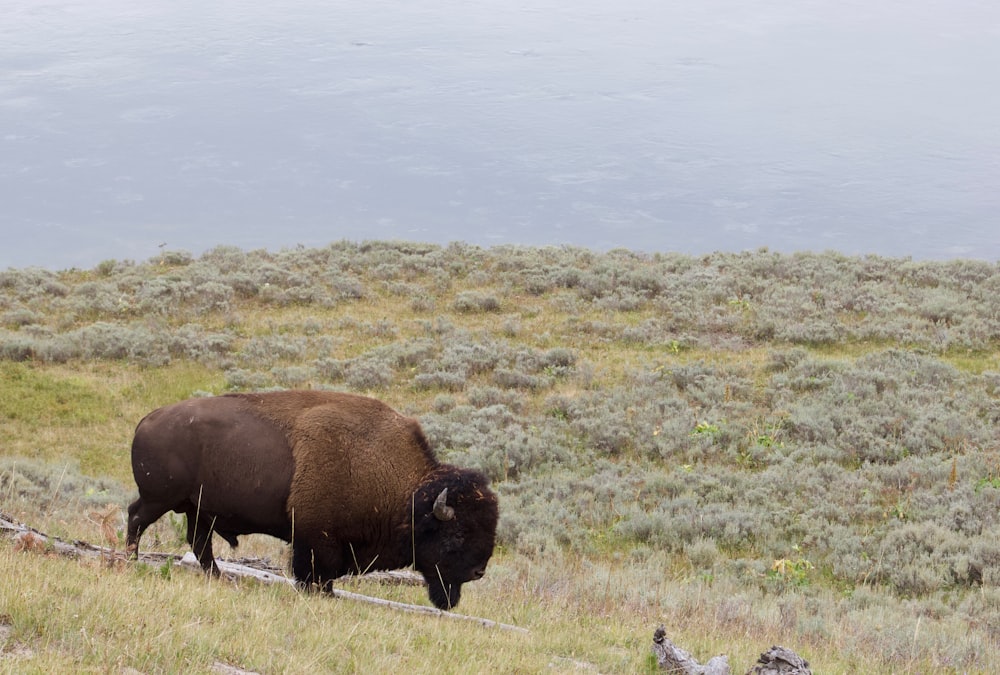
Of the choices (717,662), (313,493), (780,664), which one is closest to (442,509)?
(313,493)

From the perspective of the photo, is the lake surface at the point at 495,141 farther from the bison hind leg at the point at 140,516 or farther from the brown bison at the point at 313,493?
the bison hind leg at the point at 140,516

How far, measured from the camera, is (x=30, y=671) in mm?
3805

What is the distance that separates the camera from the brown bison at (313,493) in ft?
23.9

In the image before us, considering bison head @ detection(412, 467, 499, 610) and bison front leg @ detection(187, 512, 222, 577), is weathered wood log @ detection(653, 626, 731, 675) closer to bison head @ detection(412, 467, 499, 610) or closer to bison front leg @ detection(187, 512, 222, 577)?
bison head @ detection(412, 467, 499, 610)

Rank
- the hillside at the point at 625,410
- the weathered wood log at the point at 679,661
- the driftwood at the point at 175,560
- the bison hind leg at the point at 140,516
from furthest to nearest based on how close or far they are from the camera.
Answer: the hillside at the point at 625,410 → the bison hind leg at the point at 140,516 → the driftwood at the point at 175,560 → the weathered wood log at the point at 679,661

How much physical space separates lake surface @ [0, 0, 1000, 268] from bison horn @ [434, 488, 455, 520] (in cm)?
4687

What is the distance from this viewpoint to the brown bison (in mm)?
7285

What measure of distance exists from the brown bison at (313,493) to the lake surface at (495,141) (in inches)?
1838

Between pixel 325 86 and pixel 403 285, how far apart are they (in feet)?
214

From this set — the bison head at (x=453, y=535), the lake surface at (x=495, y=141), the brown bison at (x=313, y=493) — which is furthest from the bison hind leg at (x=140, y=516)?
the lake surface at (x=495, y=141)

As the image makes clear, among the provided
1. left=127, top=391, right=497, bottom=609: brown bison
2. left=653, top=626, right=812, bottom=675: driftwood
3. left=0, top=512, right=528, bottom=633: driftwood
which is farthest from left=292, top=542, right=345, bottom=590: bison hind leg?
left=653, top=626, right=812, bottom=675: driftwood

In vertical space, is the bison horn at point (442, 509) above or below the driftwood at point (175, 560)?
above

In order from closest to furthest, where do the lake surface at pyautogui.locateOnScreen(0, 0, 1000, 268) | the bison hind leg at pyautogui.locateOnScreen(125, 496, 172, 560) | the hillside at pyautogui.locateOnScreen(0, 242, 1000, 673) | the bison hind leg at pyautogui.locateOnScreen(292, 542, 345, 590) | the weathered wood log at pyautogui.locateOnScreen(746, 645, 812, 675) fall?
the weathered wood log at pyautogui.locateOnScreen(746, 645, 812, 675), the bison hind leg at pyautogui.locateOnScreen(292, 542, 345, 590), the bison hind leg at pyautogui.locateOnScreen(125, 496, 172, 560), the hillside at pyautogui.locateOnScreen(0, 242, 1000, 673), the lake surface at pyautogui.locateOnScreen(0, 0, 1000, 268)

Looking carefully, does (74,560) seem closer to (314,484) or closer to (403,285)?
(314,484)
